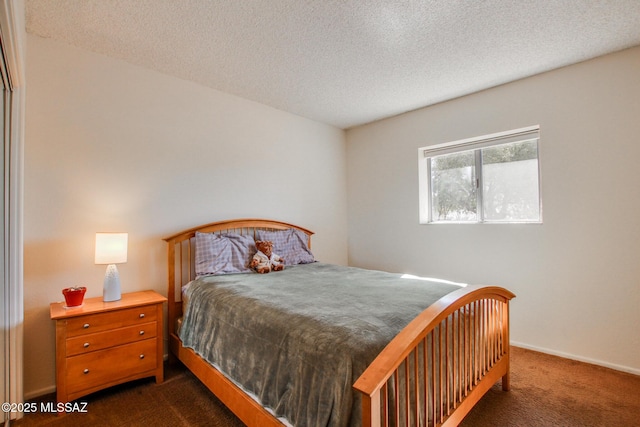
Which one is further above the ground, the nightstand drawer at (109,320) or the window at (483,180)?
the window at (483,180)

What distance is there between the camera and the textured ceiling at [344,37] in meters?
1.90

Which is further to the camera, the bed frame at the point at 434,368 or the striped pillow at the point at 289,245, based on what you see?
the striped pillow at the point at 289,245

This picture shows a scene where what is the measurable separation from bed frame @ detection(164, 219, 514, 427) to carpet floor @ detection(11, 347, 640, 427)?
6.0 inches

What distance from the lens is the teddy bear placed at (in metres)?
2.76

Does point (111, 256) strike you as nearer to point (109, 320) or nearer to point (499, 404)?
point (109, 320)

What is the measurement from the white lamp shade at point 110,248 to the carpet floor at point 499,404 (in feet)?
3.02

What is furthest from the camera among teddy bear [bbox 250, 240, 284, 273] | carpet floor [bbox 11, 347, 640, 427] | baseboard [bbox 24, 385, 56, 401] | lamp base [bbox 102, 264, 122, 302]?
teddy bear [bbox 250, 240, 284, 273]

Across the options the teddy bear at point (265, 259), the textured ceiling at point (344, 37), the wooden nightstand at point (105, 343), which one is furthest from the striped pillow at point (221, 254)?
the textured ceiling at point (344, 37)

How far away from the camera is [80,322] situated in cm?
192

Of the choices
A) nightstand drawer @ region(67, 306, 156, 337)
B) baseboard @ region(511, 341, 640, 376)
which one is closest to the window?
baseboard @ region(511, 341, 640, 376)

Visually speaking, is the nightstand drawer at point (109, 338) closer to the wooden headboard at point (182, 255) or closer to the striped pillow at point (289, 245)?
the wooden headboard at point (182, 255)

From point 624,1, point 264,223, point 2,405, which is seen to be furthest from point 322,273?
point 624,1

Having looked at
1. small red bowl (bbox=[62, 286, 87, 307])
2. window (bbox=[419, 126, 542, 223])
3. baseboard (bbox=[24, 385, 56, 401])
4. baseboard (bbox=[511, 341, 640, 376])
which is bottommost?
baseboard (bbox=[511, 341, 640, 376])

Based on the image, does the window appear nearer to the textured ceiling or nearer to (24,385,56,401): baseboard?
the textured ceiling
